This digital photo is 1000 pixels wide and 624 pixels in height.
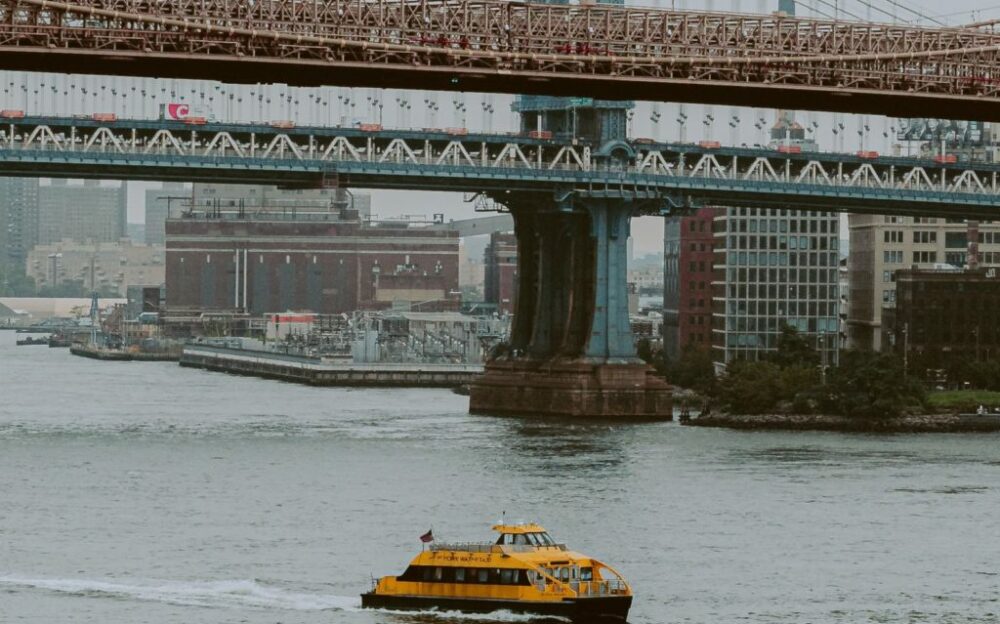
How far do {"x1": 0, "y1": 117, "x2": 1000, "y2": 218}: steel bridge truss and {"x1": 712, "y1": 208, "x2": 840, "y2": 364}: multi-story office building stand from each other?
15694 millimetres

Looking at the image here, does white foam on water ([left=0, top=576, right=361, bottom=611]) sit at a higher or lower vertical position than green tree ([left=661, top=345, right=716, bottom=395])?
lower

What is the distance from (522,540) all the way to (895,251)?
91.5 meters

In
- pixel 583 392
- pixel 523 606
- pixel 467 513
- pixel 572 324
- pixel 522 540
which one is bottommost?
pixel 523 606

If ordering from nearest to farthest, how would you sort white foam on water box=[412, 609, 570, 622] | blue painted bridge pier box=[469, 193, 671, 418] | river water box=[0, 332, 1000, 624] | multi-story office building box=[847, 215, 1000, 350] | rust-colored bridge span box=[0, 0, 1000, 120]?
rust-colored bridge span box=[0, 0, 1000, 120] → white foam on water box=[412, 609, 570, 622] → river water box=[0, 332, 1000, 624] → blue painted bridge pier box=[469, 193, 671, 418] → multi-story office building box=[847, 215, 1000, 350]

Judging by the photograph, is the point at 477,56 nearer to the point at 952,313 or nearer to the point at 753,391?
the point at 753,391

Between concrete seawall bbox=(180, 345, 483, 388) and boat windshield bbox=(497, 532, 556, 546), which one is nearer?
boat windshield bbox=(497, 532, 556, 546)

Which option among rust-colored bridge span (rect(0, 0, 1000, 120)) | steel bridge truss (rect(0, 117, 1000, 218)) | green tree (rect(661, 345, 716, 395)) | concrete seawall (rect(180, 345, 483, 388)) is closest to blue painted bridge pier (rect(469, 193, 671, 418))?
steel bridge truss (rect(0, 117, 1000, 218))

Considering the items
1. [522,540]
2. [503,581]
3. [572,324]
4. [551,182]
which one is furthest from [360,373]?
[503,581]

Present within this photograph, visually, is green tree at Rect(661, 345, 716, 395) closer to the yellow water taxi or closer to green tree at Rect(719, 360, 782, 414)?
green tree at Rect(719, 360, 782, 414)

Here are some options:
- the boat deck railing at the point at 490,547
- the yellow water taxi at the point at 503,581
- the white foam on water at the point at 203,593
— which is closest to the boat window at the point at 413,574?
the yellow water taxi at the point at 503,581

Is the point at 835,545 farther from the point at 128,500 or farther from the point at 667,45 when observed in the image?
the point at 128,500

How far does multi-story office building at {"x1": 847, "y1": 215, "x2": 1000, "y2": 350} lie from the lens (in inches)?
5266

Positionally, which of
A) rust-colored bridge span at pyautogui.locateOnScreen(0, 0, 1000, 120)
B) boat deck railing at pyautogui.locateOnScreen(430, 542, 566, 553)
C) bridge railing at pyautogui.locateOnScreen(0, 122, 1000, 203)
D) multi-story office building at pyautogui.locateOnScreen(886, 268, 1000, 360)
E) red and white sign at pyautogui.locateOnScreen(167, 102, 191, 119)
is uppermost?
red and white sign at pyautogui.locateOnScreen(167, 102, 191, 119)

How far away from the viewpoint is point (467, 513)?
5900cm
